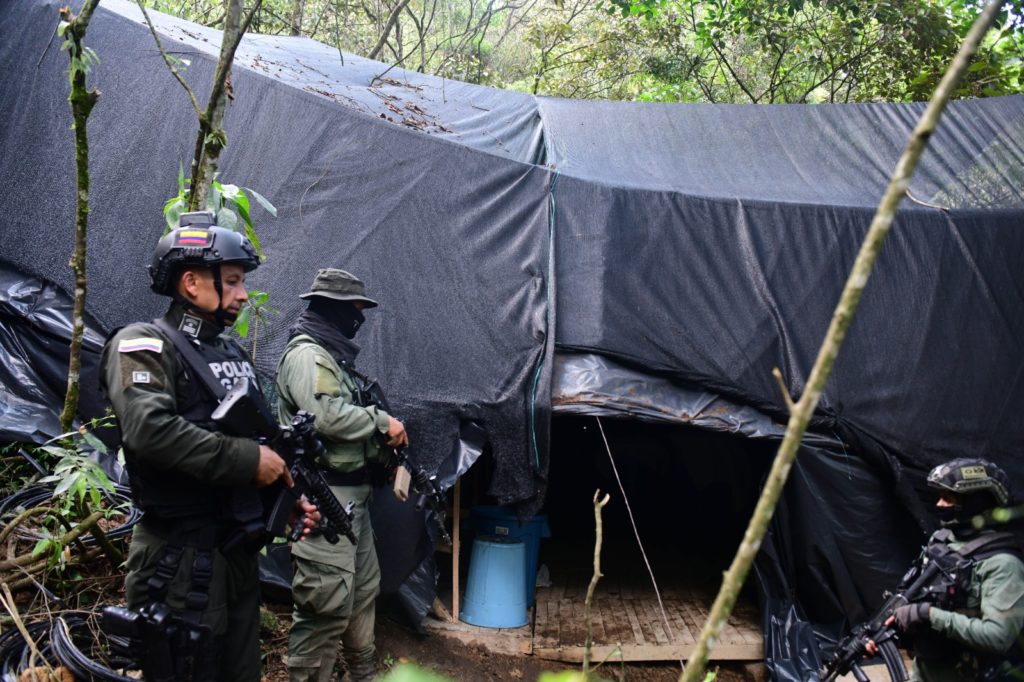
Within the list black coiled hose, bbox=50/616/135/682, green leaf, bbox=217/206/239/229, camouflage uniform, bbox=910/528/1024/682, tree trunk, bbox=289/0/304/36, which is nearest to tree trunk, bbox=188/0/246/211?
green leaf, bbox=217/206/239/229

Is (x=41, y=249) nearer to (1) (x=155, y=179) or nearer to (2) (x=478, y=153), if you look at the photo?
(1) (x=155, y=179)

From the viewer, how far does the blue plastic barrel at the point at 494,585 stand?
4855mm

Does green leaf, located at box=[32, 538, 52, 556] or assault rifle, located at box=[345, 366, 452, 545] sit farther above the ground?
assault rifle, located at box=[345, 366, 452, 545]

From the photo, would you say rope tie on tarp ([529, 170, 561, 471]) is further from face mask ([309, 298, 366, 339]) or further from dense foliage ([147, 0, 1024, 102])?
dense foliage ([147, 0, 1024, 102])

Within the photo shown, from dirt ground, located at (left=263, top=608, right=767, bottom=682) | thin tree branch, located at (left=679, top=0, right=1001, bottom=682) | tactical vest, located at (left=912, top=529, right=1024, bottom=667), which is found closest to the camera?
thin tree branch, located at (left=679, top=0, right=1001, bottom=682)

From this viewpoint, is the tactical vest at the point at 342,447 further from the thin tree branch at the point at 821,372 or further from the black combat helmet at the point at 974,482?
the thin tree branch at the point at 821,372

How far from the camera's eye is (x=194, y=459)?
2.38 metres

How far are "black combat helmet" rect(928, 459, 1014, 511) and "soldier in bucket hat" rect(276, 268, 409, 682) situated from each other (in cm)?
224

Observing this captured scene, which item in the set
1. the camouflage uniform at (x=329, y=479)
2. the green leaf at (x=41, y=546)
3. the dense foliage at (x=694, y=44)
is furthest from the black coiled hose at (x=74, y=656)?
the dense foliage at (x=694, y=44)

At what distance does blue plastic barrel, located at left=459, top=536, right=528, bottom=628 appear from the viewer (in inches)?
191

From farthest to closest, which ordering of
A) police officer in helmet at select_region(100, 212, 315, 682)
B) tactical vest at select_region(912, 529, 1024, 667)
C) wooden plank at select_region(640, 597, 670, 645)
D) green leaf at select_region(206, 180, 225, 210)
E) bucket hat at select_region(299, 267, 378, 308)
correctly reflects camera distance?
1. wooden plank at select_region(640, 597, 670, 645)
2. bucket hat at select_region(299, 267, 378, 308)
3. green leaf at select_region(206, 180, 225, 210)
4. tactical vest at select_region(912, 529, 1024, 667)
5. police officer in helmet at select_region(100, 212, 315, 682)

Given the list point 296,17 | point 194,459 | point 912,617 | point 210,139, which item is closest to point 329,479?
point 194,459

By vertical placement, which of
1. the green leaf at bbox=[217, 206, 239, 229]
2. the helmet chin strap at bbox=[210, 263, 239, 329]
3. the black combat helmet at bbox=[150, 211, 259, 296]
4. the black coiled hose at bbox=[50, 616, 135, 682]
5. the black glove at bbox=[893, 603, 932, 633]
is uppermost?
the green leaf at bbox=[217, 206, 239, 229]

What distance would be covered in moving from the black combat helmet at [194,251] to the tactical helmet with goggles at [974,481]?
275cm
